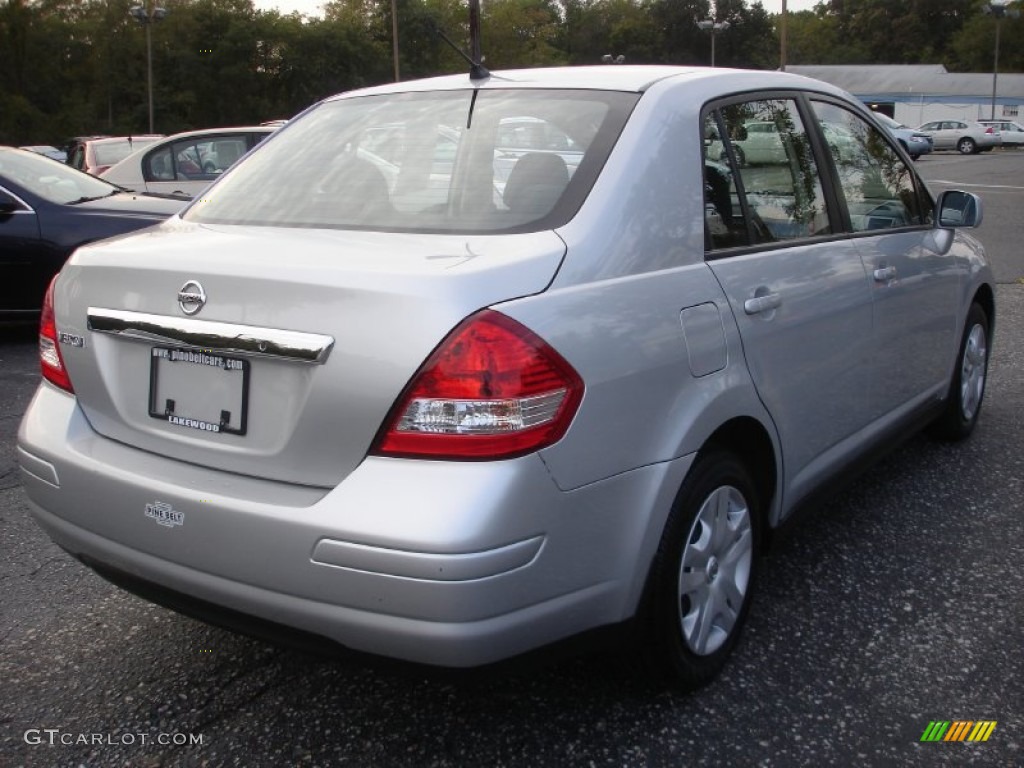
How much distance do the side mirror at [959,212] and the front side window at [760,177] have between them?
1063 millimetres

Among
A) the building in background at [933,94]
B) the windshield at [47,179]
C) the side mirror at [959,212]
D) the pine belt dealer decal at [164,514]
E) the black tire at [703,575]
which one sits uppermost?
the building in background at [933,94]

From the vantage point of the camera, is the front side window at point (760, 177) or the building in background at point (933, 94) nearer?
the front side window at point (760, 177)

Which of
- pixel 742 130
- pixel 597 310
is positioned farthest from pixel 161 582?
pixel 742 130

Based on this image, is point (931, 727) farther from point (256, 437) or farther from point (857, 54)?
point (857, 54)

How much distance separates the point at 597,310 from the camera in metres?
2.36

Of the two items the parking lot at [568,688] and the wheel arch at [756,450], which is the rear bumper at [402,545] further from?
the wheel arch at [756,450]

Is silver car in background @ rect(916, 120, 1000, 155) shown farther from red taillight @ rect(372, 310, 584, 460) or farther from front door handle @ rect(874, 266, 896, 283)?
red taillight @ rect(372, 310, 584, 460)

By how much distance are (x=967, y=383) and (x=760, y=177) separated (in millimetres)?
2241

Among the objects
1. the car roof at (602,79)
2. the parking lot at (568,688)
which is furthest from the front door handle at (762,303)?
the parking lot at (568,688)

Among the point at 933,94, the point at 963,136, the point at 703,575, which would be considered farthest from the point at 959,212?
the point at 933,94

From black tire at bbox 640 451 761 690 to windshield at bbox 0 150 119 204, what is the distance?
6.60 metres

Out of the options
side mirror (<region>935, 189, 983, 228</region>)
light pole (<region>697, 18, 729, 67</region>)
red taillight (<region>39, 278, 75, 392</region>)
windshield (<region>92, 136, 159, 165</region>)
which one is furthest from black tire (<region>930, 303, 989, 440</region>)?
light pole (<region>697, 18, 729, 67</region>)

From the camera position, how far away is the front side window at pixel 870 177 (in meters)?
3.71

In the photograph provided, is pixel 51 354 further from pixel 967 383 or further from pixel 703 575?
pixel 967 383
